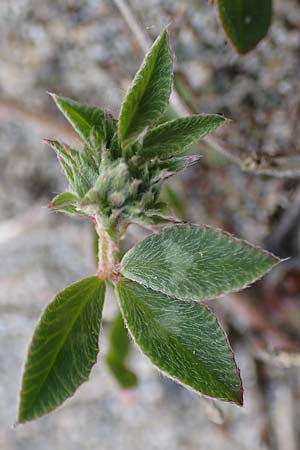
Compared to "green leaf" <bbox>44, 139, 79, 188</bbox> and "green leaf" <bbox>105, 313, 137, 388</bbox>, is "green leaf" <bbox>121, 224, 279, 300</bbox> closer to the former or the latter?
"green leaf" <bbox>44, 139, 79, 188</bbox>

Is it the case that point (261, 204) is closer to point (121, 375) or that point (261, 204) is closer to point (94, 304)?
point (121, 375)

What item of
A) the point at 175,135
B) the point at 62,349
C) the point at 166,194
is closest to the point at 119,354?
the point at 166,194

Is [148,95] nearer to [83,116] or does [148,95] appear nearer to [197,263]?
[83,116]

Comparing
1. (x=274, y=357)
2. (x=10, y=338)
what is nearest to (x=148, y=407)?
(x=10, y=338)

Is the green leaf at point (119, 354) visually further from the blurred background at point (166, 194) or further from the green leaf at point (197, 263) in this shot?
the green leaf at point (197, 263)

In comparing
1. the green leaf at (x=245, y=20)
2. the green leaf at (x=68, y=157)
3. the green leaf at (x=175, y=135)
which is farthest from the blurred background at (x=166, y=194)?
the green leaf at (x=68, y=157)
